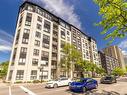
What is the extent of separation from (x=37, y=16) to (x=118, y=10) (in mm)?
34620

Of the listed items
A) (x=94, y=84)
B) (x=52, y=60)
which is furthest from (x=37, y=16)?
(x=94, y=84)

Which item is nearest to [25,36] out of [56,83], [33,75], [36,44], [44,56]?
[36,44]

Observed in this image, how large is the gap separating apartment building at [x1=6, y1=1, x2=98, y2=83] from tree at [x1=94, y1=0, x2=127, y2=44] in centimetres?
2688

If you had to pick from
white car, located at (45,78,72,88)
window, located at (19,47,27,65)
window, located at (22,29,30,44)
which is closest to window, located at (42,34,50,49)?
window, located at (22,29,30,44)

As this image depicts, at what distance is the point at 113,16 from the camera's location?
36.9ft

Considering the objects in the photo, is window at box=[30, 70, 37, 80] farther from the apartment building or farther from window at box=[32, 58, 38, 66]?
window at box=[32, 58, 38, 66]

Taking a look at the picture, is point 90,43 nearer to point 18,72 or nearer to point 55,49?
point 55,49

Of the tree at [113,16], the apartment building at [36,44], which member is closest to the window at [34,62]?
the apartment building at [36,44]

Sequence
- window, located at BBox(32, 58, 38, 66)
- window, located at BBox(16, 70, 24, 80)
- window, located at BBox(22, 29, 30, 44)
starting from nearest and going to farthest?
window, located at BBox(16, 70, 24, 80), window, located at BBox(22, 29, 30, 44), window, located at BBox(32, 58, 38, 66)

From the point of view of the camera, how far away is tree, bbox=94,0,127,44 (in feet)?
34.4

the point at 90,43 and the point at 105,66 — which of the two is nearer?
the point at 90,43

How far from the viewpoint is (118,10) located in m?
10.6

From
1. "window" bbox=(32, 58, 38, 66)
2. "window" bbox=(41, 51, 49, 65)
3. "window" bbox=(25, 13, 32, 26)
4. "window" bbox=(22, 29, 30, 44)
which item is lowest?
"window" bbox=(32, 58, 38, 66)

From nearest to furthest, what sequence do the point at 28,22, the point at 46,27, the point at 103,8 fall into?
the point at 103,8
the point at 28,22
the point at 46,27
